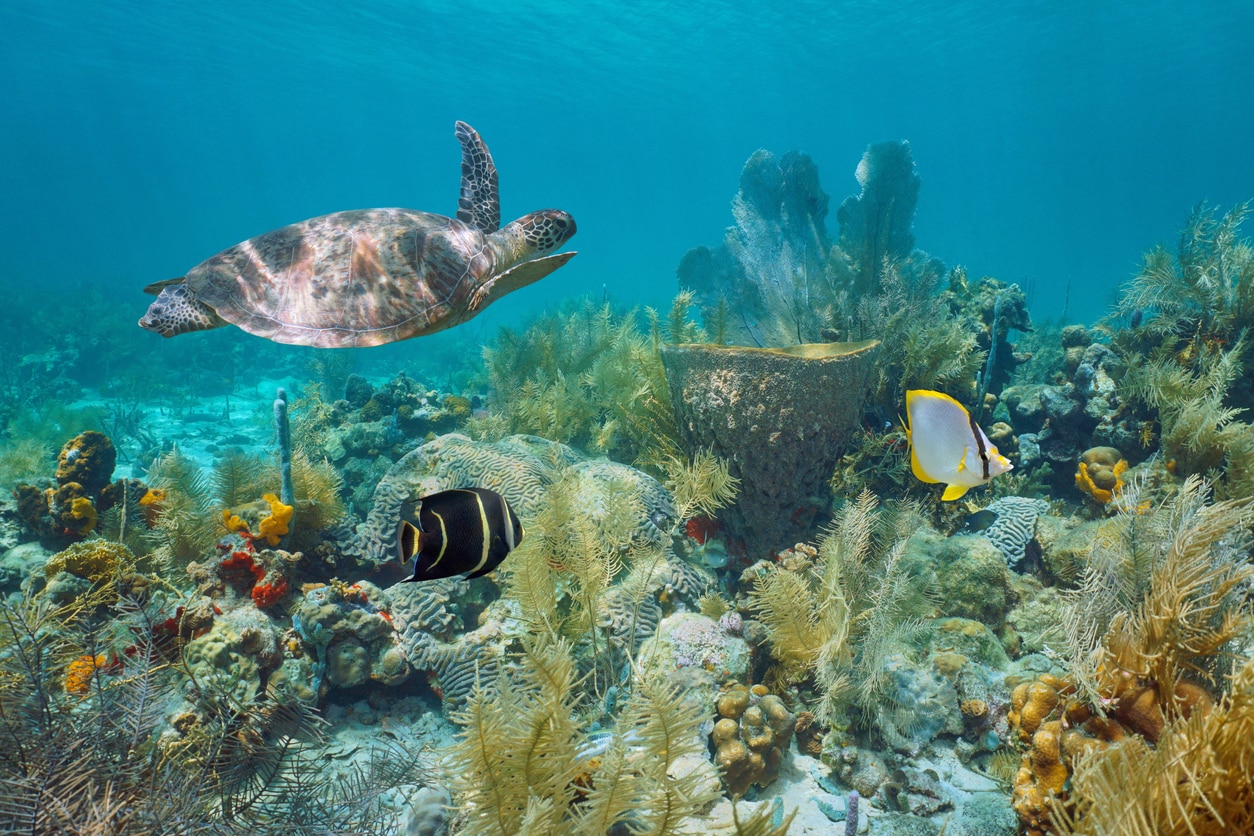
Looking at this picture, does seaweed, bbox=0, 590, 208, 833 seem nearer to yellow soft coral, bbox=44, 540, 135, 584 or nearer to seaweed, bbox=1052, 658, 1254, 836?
yellow soft coral, bbox=44, 540, 135, 584

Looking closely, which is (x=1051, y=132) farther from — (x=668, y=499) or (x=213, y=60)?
(x=668, y=499)

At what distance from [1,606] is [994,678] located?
15.4ft

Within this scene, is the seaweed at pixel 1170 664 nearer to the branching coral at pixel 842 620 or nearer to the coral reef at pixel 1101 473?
the branching coral at pixel 842 620

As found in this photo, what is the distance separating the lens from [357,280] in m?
2.88

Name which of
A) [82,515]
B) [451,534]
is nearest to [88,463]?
[82,515]

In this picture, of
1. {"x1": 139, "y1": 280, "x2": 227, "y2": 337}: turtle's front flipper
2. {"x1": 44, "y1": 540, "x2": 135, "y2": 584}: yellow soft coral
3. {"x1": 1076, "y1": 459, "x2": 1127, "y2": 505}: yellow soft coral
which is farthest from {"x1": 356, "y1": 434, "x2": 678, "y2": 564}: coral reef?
{"x1": 1076, "y1": 459, "x2": 1127, "y2": 505}: yellow soft coral

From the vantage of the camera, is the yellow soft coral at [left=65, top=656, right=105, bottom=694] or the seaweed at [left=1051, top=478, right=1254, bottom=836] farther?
the yellow soft coral at [left=65, top=656, right=105, bottom=694]


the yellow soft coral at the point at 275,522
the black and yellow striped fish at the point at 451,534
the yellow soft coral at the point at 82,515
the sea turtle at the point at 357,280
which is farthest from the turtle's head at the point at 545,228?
the yellow soft coral at the point at 82,515

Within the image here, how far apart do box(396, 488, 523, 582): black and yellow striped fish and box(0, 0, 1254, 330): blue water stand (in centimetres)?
946

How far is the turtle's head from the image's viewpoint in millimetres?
3092

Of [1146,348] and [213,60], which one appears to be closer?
[1146,348]

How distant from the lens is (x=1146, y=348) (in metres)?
6.21

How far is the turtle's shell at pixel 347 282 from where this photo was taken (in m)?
2.78

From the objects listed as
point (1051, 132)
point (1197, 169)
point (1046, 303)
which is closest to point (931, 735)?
point (1046, 303)
